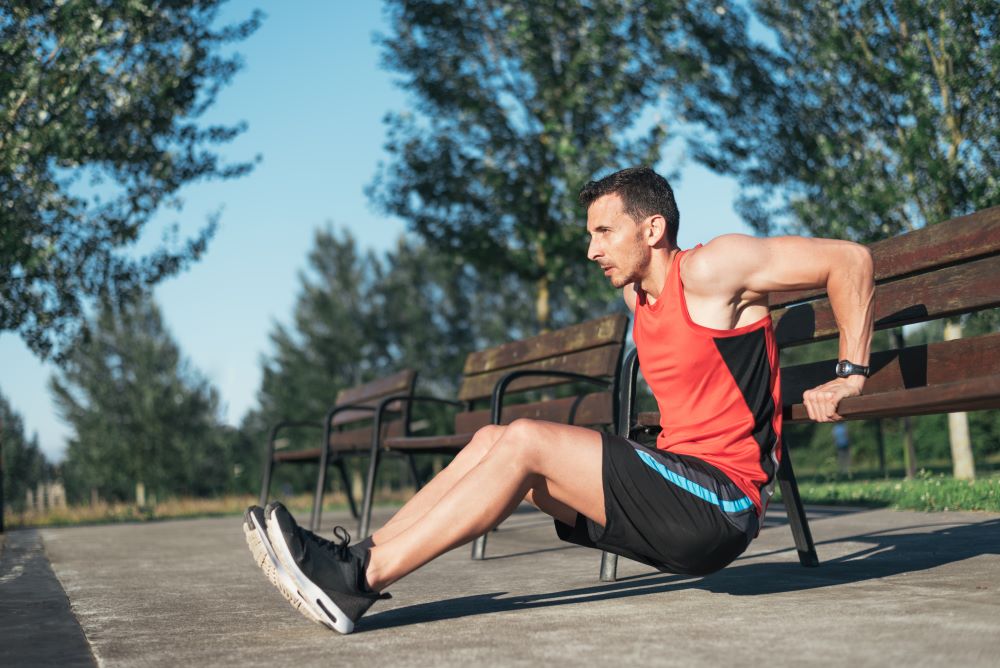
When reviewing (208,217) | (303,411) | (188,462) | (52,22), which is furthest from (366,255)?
(52,22)

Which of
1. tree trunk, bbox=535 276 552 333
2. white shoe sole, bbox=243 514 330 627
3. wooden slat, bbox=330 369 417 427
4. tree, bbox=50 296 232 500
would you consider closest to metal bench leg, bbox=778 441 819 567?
white shoe sole, bbox=243 514 330 627

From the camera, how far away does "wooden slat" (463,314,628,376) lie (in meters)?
5.12

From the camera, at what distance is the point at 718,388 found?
2818 millimetres

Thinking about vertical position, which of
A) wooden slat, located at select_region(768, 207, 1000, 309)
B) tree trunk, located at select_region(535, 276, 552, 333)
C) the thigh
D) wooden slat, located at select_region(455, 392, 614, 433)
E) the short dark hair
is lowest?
the thigh

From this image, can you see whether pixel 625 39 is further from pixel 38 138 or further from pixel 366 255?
pixel 366 255

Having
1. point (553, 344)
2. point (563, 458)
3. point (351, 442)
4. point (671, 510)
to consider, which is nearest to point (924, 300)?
point (671, 510)

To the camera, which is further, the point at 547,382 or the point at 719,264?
the point at 547,382

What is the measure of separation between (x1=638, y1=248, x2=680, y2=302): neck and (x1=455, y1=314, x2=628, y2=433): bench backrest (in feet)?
4.97

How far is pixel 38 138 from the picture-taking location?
11336 mm

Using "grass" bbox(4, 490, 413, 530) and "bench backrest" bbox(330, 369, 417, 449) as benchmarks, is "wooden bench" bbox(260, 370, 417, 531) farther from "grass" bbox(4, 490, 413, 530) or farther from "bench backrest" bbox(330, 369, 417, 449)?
"grass" bbox(4, 490, 413, 530)

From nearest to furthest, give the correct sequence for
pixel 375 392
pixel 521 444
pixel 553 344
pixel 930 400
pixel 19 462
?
pixel 930 400
pixel 521 444
pixel 553 344
pixel 375 392
pixel 19 462

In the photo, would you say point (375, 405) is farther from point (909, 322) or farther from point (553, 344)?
point (909, 322)

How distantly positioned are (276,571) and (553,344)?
11.1ft

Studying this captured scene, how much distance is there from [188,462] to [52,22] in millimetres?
26947
